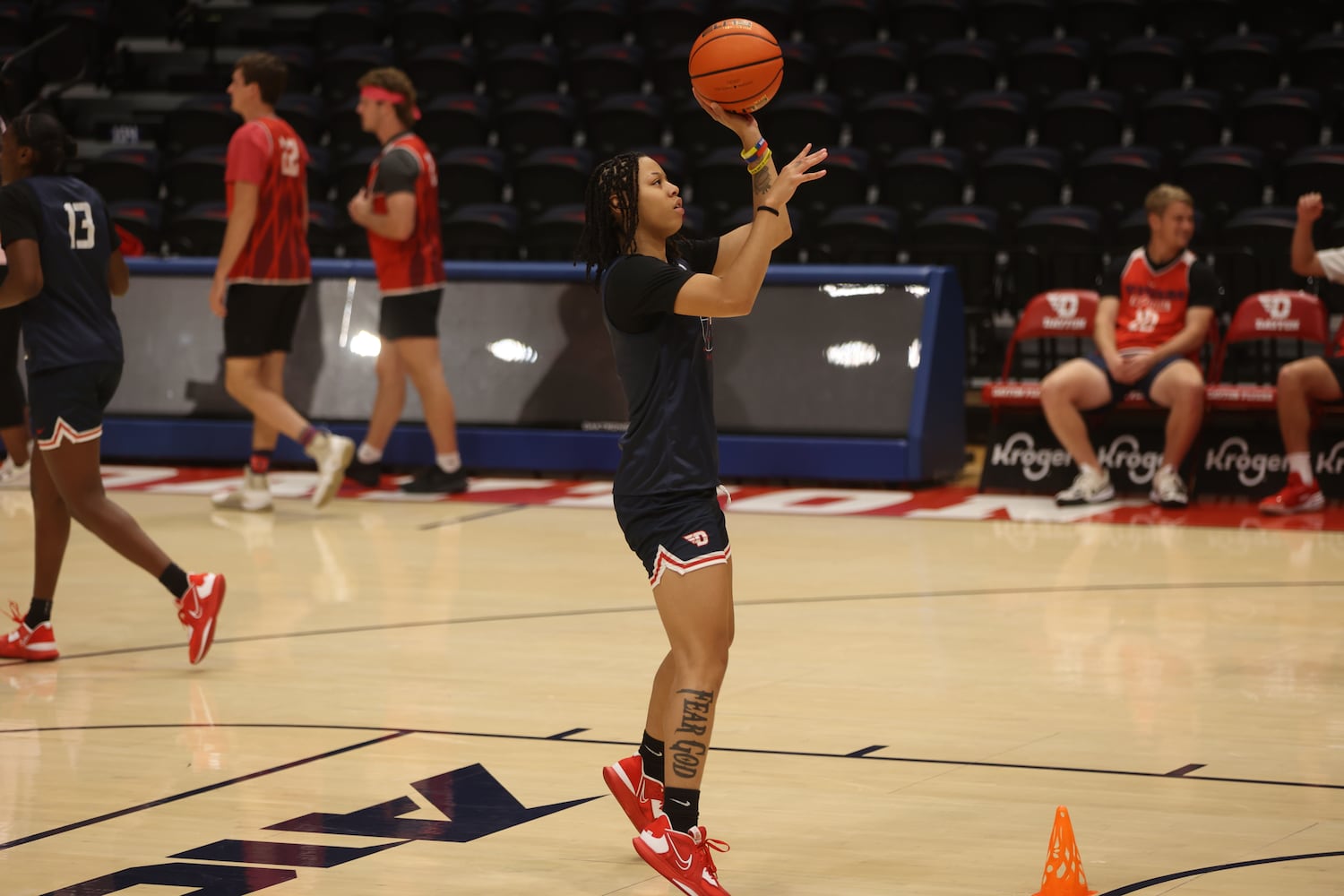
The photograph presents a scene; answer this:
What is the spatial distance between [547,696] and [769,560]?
2.89 meters

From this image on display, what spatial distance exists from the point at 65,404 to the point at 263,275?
13.4ft

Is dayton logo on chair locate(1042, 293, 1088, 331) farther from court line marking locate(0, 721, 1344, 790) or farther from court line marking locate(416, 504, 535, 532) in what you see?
court line marking locate(0, 721, 1344, 790)

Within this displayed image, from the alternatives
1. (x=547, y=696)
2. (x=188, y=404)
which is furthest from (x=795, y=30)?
(x=547, y=696)

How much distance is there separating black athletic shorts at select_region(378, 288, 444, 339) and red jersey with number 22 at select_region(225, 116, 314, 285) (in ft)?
1.69

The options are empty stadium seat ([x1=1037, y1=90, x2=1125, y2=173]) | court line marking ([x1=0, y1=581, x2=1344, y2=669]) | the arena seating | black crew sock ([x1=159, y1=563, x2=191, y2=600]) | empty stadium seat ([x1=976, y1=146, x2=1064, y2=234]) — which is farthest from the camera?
empty stadium seat ([x1=1037, y1=90, x2=1125, y2=173])

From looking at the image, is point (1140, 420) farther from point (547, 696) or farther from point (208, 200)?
point (208, 200)

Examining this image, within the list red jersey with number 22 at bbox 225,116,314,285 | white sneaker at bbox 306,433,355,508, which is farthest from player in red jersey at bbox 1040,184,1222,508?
red jersey with number 22 at bbox 225,116,314,285

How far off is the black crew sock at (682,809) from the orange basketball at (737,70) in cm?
159

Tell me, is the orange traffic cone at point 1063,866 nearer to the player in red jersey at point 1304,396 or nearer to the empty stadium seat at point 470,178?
the player in red jersey at point 1304,396

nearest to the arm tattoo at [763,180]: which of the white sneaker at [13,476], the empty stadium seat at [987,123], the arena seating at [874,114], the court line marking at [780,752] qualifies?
the court line marking at [780,752]

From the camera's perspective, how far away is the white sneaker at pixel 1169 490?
10312mm

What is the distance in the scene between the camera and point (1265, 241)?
41.7 feet

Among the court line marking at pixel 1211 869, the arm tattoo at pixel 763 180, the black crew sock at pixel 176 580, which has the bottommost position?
the court line marking at pixel 1211 869

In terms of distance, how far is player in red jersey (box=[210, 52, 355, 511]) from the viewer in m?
10.1
